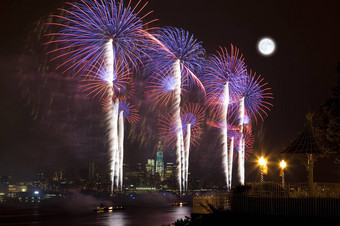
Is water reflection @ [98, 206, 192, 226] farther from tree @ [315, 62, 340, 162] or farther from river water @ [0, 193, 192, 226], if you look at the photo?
tree @ [315, 62, 340, 162]

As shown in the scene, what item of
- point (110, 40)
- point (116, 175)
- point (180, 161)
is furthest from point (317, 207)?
point (116, 175)

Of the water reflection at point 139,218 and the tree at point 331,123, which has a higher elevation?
the tree at point 331,123

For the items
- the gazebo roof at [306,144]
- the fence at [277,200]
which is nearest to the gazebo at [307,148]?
the gazebo roof at [306,144]

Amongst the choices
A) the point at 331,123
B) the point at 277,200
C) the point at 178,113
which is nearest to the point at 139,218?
the point at 178,113

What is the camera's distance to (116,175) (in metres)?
71.1

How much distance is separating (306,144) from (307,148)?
38cm

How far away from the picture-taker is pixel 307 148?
3133 centimetres

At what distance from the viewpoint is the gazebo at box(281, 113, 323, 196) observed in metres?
31.1

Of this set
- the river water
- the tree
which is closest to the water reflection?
the river water

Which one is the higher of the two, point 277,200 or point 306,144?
point 306,144

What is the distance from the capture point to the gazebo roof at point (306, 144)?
3117cm

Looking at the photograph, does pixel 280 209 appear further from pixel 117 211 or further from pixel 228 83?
pixel 117 211

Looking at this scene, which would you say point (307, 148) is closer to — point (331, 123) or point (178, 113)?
point (331, 123)

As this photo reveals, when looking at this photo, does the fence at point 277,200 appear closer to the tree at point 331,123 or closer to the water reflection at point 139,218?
the tree at point 331,123
